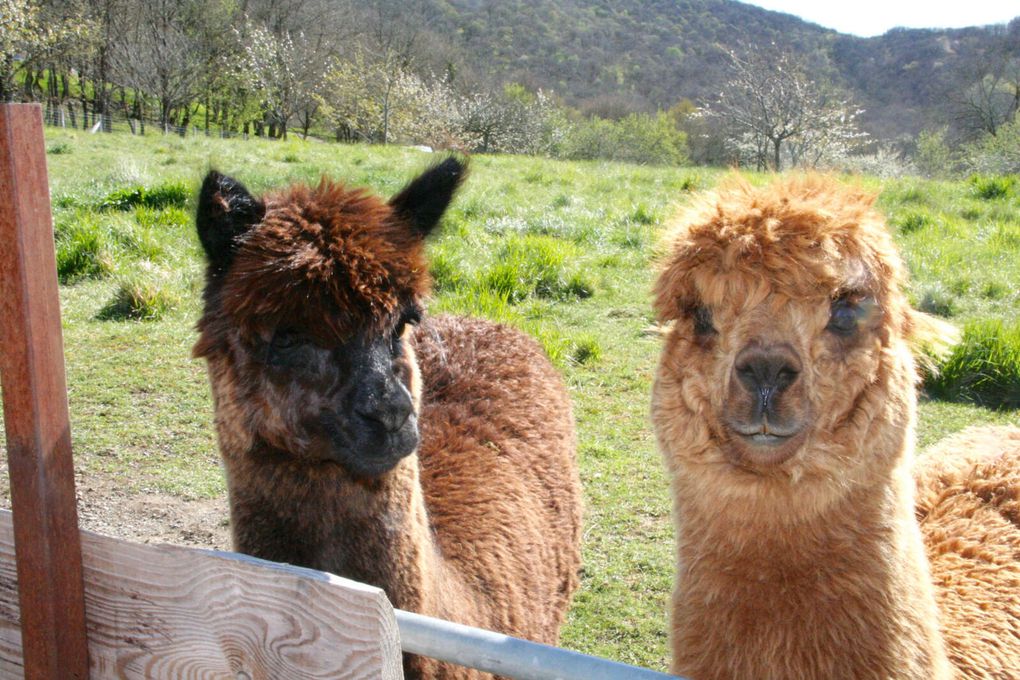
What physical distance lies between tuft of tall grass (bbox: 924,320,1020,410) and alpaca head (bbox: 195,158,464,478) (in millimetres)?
5291

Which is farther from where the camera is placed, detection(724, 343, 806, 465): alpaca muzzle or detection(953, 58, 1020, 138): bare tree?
detection(953, 58, 1020, 138): bare tree

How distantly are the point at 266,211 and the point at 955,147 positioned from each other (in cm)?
4640

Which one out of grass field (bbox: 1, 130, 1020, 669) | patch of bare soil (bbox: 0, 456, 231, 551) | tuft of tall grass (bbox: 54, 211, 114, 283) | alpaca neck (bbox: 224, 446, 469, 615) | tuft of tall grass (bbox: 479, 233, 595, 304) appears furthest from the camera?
tuft of tall grass (bbox: 54, 211, 114, 283)

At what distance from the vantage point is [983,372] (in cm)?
634

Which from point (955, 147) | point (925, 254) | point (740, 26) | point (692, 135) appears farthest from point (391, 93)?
point (740, 26)

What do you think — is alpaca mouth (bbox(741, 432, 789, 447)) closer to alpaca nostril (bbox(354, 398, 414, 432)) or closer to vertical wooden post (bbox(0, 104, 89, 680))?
alpaca nostril (bbox(354, 398, 414, 432))

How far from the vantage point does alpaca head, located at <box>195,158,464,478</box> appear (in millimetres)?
2277

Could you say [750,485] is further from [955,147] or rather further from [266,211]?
[955,147]

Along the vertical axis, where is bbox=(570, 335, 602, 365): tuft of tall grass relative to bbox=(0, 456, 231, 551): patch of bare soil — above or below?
above

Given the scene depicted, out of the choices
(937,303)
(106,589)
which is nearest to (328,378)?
(106,589)

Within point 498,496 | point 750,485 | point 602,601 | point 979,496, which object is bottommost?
point 602,601

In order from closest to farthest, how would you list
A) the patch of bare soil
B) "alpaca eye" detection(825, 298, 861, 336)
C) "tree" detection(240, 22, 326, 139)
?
"alpaca eye" detection(825, 298, 861, 336) < the patch of bare soil < "tree" detection(240, 22, 326, 139)

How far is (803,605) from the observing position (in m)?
2.01

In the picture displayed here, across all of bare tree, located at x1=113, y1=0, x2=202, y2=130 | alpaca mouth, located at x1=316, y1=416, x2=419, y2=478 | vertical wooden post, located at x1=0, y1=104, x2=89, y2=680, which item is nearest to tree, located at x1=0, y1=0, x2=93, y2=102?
bare tree, located at x1=113, y1=0, x2=202, y2=130
